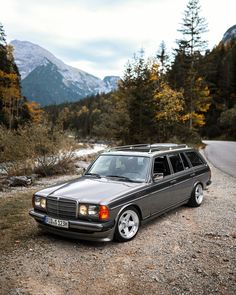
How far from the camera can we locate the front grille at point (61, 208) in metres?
5.06

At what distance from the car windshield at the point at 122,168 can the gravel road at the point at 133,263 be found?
3.69 ft

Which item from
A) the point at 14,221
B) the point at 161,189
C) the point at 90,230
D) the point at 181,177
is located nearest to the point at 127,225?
the point at 90,230

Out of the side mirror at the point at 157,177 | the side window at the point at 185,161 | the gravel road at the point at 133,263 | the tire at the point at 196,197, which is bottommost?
the gravel road at the point at 133,263

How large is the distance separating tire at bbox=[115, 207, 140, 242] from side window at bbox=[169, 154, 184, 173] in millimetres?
1904

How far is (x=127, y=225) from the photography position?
546 cm

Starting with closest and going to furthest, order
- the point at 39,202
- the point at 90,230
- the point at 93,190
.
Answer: the point at 90,230
the point at 93,190
the point at 39,202

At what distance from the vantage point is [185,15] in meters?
32.4

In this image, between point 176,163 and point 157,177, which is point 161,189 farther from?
point 176,163

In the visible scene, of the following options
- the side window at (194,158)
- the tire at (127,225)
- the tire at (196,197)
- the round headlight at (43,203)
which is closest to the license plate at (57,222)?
the round headlight at (43,203)

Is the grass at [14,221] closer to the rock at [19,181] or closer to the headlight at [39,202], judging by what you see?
the headlight at [39,202]

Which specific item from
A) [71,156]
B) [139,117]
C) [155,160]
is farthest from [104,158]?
[139,117]

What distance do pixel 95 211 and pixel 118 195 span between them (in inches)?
20.5

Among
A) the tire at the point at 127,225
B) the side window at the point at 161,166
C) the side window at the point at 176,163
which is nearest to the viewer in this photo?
the tire at the point at 127,225

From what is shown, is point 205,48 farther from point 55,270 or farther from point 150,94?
point 55,270
